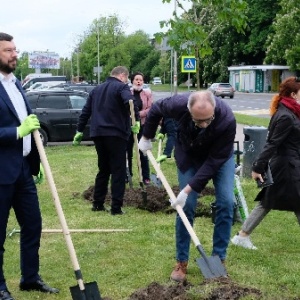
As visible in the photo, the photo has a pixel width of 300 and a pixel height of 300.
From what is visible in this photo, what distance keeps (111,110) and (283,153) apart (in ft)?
8.59

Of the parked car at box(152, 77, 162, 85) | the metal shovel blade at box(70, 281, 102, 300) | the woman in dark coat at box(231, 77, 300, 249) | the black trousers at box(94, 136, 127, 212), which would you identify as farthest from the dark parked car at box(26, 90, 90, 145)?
the parked car at box(152, 77, 162, 85)

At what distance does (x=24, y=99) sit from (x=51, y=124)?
486 inches

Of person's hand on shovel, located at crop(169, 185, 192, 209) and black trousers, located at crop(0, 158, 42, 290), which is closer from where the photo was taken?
black trousers, located at crop(0, 158, 42, 290)

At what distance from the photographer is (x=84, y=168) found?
12.6m

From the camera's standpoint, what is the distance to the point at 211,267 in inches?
199

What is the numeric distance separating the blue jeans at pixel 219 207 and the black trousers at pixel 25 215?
119 centimetres

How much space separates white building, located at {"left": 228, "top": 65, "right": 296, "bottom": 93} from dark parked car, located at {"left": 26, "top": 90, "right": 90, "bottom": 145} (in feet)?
161

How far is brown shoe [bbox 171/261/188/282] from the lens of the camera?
5.37m

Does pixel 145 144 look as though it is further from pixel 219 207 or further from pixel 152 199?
pixel 152 199

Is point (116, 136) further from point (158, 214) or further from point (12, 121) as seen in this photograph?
point (12, 121)

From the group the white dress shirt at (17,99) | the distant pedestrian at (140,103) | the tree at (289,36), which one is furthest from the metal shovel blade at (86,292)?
the tree at (289,36)

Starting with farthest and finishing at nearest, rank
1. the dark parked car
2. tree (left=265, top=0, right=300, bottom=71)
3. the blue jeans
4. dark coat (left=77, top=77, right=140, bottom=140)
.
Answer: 1. tree (left=265, top=0, right=300, bottom=71)
2. the dark parked car
3. dark coat (left=77, top=77, right=140, bottom=140)
4. the blue jeans

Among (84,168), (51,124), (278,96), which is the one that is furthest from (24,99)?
(51,124)

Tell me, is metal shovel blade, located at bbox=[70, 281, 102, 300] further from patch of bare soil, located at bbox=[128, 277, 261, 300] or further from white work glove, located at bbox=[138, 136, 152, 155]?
white work glove, located at bbox=[138, 136, 152, 155]
